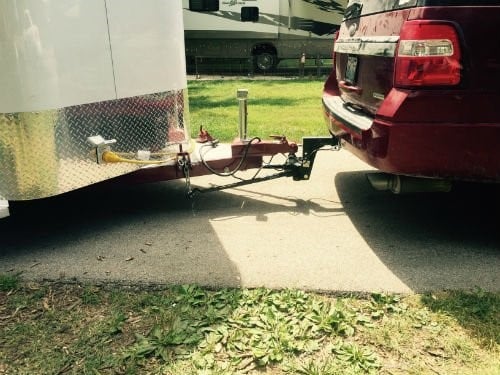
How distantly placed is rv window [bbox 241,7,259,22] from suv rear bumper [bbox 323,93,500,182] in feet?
46.5

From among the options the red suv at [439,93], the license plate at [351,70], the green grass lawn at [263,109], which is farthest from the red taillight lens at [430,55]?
the green grass lawn at [263,109]

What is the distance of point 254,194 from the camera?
448 cm

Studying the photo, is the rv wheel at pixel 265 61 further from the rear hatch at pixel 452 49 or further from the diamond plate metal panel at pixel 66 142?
the rear hatch at pixel 452 49

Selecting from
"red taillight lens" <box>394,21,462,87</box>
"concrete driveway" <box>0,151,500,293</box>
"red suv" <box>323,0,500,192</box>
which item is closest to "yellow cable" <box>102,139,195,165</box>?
"concrete driveway" <box>0,151,500,293</box>

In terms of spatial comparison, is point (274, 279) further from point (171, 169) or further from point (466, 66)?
point (466, 66)

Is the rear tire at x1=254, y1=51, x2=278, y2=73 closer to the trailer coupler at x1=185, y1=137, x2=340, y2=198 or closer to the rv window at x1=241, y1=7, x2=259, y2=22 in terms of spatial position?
the rv window at x1=241, y1=7, x2=259, y2=22

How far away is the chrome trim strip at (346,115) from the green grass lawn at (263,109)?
→ 81.2 inches

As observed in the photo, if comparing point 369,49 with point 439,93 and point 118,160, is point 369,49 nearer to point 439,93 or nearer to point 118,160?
point 439,93

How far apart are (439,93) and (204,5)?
14.6 m

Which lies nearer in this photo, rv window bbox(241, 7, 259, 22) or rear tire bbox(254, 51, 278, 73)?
rv window bbox(241, 7, 259, 22)

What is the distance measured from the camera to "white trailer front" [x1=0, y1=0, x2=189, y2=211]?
2.78m

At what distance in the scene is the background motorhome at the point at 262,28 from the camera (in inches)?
635

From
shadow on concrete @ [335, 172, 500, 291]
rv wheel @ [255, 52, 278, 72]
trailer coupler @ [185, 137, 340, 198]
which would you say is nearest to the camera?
shadow on concrete @ [335, 172, 500, 291]

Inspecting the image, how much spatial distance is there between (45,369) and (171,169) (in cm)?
190
